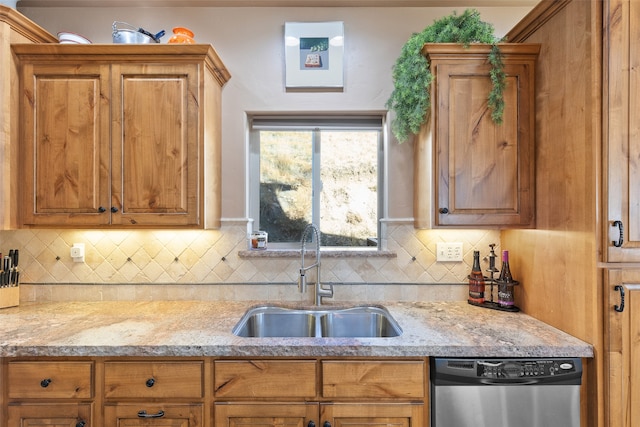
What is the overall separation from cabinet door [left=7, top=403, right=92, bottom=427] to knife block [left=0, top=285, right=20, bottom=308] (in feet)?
2.41

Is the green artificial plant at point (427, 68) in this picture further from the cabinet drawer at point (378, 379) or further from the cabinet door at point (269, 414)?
the cabinet door at point (269, 414)

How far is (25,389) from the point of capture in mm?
1414

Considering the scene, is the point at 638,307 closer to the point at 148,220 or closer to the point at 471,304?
the point at 471,304

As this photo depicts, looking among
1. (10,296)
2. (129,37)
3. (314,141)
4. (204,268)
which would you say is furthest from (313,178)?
(10,296)

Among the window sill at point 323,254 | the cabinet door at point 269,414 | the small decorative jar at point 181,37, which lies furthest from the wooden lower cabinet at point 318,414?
the small decorative jar at point 181,37

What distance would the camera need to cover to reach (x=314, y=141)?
227cm

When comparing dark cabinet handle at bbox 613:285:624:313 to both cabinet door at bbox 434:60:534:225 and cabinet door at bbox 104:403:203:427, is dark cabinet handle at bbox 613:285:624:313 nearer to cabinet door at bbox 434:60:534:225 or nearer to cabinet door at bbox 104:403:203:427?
cabinet door at bbox 434:60:534:225

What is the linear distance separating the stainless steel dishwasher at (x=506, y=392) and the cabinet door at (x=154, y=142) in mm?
1388

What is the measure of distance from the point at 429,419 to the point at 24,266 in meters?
2.32

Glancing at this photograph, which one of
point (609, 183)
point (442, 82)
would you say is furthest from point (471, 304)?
point (442, 82)

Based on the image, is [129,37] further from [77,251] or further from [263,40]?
[77,251]

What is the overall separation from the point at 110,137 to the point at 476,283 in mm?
2059

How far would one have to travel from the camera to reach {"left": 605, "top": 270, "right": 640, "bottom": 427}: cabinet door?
1346mm

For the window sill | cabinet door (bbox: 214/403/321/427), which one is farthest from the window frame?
cabinet door (bbox: 214/403/321/427)
